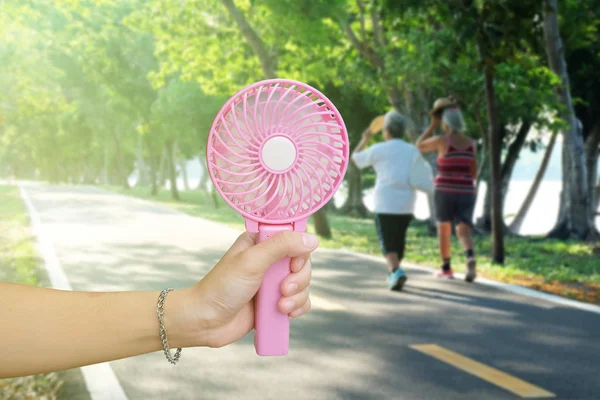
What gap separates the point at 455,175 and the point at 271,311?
8397mm

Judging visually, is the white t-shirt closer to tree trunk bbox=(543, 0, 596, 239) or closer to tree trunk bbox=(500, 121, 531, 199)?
tree trunk bbox=(543, 0, 596, 239)

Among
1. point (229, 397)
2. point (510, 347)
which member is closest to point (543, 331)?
point (510, 347)

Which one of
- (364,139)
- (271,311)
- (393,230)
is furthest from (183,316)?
(393,230)

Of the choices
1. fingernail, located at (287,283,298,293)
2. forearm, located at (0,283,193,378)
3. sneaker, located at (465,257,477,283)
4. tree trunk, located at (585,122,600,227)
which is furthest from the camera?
tree trunk, located at (585,122,600,227)

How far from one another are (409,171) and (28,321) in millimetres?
7785

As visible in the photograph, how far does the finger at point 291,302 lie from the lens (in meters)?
1.79

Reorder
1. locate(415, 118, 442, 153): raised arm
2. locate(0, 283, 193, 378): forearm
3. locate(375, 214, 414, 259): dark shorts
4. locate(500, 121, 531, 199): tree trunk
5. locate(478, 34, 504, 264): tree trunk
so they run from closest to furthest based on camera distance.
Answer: locate(0, 283, 193, 378): forearm → locate(375, 214, 414, 259): dark shorts → locate(415, 118, 442, 153): raised arm → locate(478, 34, 504, 264): tree trunk → locate(500, 121, 531, 199): tree trunk

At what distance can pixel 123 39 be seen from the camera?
1622 inches

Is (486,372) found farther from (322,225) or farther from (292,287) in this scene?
(322,225)

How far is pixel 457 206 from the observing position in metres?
10.0

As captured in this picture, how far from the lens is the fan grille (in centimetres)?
184

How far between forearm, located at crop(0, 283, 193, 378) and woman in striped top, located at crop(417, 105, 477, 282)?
8400 millimetres

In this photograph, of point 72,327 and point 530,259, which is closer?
point 72,327

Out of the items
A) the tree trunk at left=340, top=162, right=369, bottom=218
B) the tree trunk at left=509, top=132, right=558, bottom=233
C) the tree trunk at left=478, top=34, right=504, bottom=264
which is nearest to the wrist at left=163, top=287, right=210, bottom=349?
the tree trunk at left=478, top=34, right=504, bottom=264
